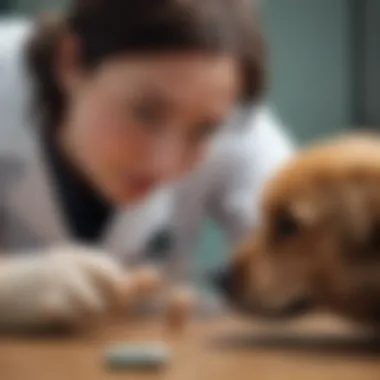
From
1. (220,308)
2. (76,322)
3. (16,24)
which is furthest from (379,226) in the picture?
(16,24)

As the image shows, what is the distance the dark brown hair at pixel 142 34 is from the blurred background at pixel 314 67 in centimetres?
2

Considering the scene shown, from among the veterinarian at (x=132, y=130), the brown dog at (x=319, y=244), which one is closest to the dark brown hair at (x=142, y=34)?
the veterinarian at (x=132, y=130)

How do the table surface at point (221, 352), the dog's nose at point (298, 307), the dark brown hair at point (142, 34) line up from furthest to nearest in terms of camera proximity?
the dark brown hair at point (142, 34) < the dog's nose at point (298, 307) < the table surface at point (221, 352)

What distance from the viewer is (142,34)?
1.23m

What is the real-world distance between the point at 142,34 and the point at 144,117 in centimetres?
8

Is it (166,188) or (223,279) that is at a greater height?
(166,188)

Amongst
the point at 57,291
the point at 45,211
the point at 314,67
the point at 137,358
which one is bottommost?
the point at 137,358

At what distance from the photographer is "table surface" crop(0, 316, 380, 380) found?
1.00 metres

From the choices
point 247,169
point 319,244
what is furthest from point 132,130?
point 319,244

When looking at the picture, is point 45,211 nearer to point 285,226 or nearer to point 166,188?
point 166,188

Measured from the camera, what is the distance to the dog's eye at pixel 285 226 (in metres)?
1.13

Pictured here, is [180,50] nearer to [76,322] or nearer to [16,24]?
[16,24]

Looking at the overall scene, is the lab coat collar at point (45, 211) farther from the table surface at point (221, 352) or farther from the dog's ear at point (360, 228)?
the dog's ear at point (360, 228)

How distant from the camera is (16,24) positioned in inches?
49.6
